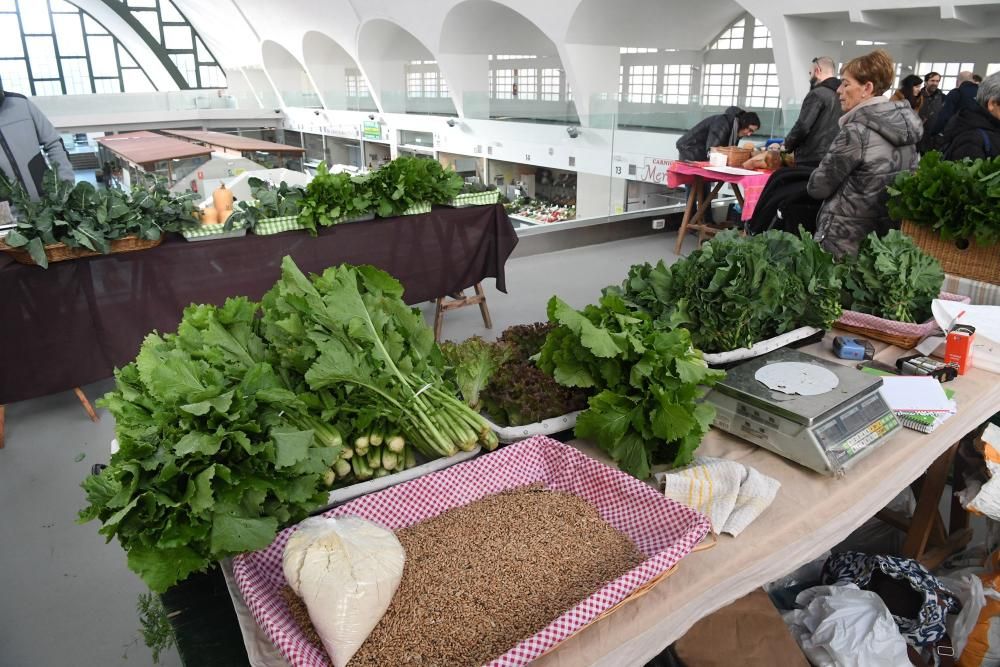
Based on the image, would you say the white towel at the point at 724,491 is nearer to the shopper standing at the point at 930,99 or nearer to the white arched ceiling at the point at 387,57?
the shopper standing at the point at 930,99

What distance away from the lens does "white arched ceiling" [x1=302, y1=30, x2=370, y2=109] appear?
21875 mm

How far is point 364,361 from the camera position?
1.39 meters

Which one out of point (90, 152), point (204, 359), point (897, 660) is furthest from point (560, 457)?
point (90, 152)

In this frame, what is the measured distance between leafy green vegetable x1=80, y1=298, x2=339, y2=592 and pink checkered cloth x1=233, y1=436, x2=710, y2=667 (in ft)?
0.23

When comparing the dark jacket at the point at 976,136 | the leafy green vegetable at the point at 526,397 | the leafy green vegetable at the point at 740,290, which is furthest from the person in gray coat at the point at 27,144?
the dark jacket at the point at 976,136

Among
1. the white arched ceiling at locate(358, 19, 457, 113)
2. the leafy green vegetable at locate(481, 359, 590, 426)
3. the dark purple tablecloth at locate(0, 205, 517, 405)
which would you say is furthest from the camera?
the white arched ceiling at locate(358, 19, 457, 113)

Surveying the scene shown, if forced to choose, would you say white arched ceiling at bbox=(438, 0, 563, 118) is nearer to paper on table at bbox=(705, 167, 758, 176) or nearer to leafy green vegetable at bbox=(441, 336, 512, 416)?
paper on table at bbox=(705, 167, 758, 176)

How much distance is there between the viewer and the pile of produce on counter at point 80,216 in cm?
296

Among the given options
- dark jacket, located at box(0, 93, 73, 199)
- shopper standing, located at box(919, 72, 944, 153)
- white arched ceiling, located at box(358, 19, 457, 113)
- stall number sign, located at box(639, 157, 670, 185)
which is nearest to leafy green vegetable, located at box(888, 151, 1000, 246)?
dark jacket, located at box(0, 93, 73, 199)

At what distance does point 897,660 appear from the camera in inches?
62.8

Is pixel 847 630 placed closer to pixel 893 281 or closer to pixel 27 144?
pixel 893 281

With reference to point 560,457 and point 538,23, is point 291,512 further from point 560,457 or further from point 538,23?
point 538,23

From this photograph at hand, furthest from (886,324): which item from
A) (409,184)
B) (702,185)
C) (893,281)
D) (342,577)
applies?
(702,185)

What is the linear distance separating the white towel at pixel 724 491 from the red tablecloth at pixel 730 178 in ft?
13.0
